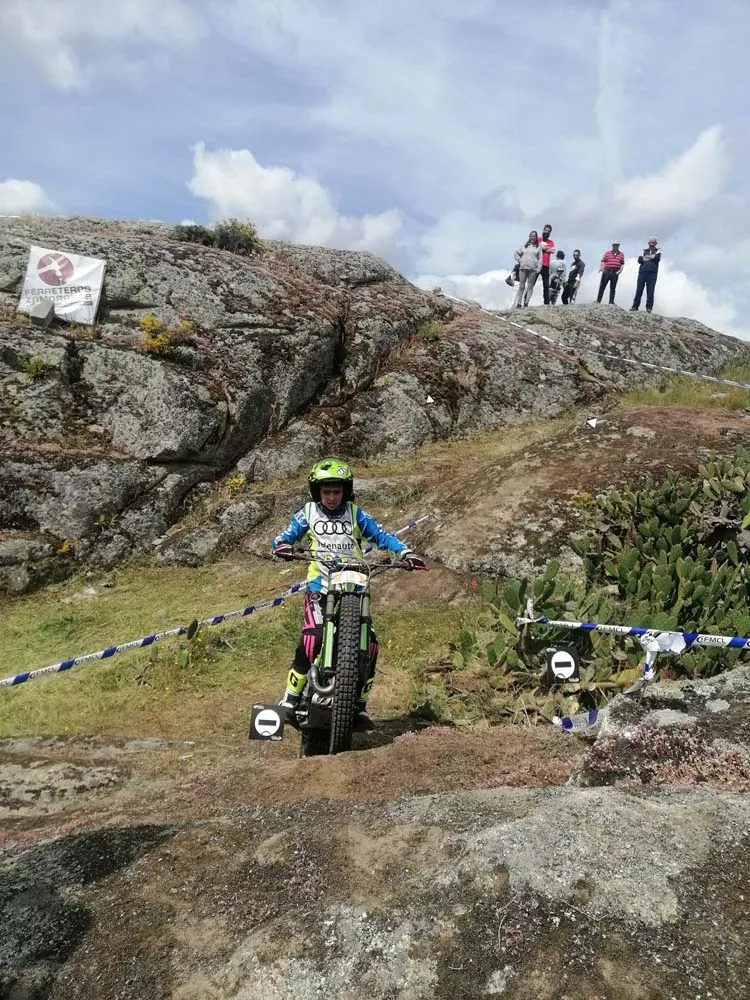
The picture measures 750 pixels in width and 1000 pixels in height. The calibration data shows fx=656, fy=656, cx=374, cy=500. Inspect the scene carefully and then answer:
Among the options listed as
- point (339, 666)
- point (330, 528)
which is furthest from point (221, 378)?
point (339, 666)

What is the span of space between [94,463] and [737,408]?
15292 millimetres

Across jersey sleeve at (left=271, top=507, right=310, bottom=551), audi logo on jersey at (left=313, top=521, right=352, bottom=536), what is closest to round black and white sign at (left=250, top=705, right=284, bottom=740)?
jersey sleeve at (left=271, top=507, right=310, bottom=551)

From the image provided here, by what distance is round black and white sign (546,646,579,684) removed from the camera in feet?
20.6

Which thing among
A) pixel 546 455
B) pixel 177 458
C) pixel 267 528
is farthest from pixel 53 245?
pixel 546 455

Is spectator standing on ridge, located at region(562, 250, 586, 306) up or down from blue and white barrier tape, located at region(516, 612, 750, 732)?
up

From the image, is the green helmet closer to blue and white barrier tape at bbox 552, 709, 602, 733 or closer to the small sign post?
the small sign post

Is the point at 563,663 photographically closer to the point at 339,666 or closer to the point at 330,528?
the point at 339,666

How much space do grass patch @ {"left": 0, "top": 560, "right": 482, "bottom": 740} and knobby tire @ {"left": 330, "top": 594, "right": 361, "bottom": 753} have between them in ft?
6.21

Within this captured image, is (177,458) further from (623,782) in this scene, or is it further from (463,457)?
(623,782)

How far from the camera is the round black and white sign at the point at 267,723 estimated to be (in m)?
6.13

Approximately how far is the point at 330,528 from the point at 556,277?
23177 millimetres

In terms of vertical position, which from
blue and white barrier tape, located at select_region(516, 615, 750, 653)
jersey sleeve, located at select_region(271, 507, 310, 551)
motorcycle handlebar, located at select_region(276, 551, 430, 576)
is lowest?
blue and white barrier tape, located at select_region(516, 615, 750, 653)

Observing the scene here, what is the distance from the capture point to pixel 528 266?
25125 mm

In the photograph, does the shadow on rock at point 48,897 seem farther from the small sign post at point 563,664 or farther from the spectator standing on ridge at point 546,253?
the spectator standing on ridge at point 546,253
